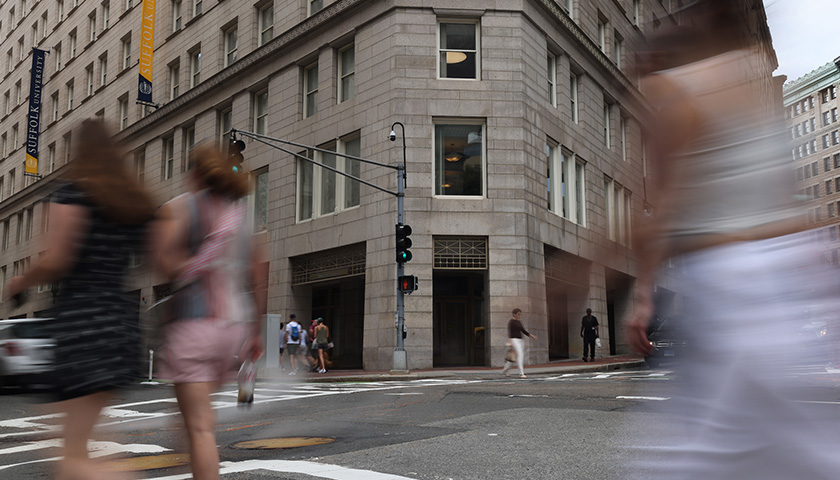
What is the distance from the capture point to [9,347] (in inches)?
592

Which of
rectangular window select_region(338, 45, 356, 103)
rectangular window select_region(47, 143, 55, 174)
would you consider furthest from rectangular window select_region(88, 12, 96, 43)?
rectangular window select_region(338, 45, 356, 103)

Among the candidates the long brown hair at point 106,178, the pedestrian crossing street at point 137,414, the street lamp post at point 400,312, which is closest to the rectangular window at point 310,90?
the street lamp post at point 400,312

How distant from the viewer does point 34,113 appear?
49406mm

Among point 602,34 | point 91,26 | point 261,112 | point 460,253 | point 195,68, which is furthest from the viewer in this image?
point 91,26

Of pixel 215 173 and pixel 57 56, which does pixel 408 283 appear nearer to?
pixel 215 173

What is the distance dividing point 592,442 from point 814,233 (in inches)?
182

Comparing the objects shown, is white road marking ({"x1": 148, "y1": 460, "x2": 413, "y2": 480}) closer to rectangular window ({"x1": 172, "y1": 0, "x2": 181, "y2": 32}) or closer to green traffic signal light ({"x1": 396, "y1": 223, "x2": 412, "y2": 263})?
green traffic signal light ({"x1": 396, "y1": 223, "x2": 412, "y2": 263})

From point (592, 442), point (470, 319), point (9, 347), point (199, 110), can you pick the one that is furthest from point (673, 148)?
point (199, 110)

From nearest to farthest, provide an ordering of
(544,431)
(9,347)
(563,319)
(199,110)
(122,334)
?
(563,319)
(122,334)
(544,431)
(9,347)
(199,110)

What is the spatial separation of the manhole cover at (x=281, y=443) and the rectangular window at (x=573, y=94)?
2346 centimetres

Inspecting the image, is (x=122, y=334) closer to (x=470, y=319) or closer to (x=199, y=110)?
(x=470, y=319)

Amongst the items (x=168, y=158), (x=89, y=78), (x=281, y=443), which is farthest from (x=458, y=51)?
(x=89, y=78)

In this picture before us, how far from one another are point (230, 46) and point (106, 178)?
31.5 metres

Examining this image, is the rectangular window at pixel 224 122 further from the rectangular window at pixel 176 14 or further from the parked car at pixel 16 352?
the parked car at pixel 16 352
